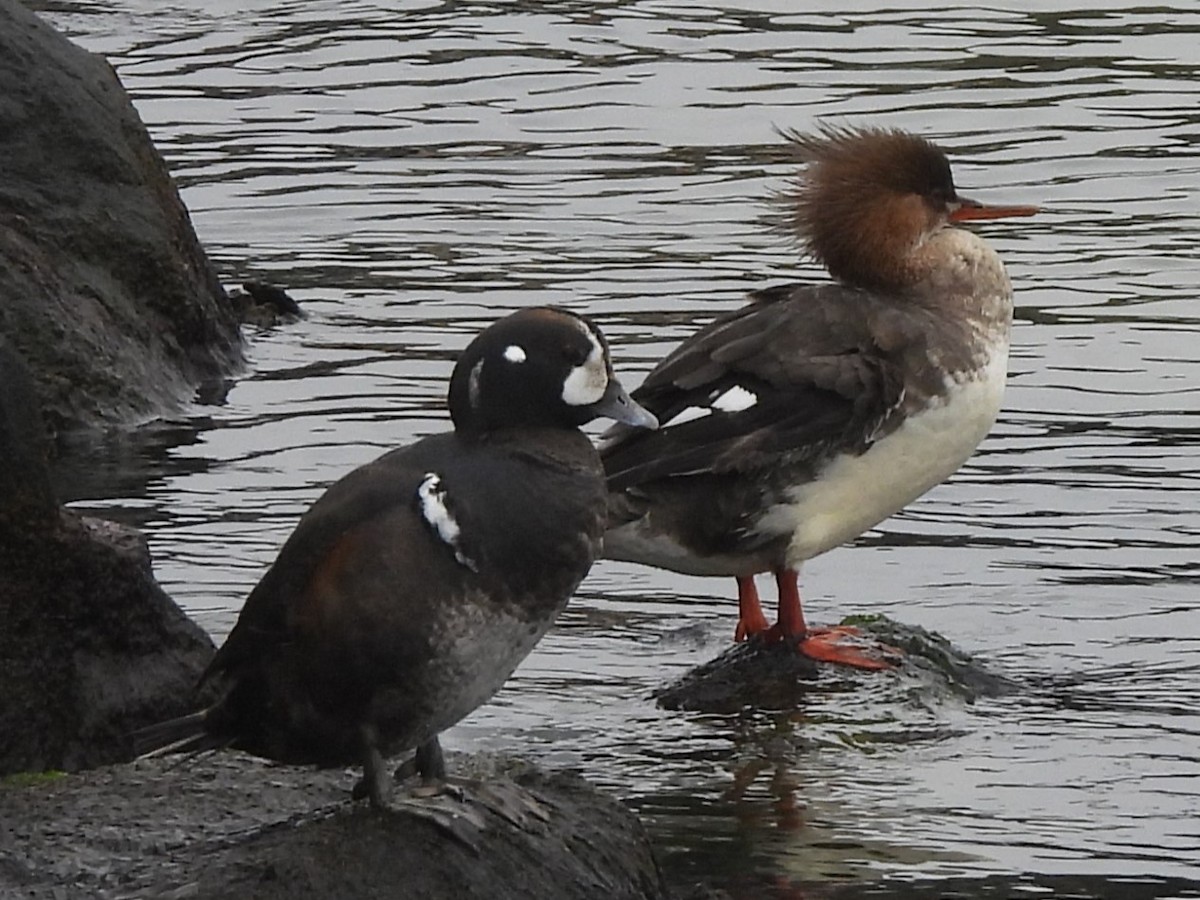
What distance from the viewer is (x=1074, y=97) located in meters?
14.6

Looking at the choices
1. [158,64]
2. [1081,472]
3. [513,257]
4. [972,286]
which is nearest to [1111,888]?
[972,286]

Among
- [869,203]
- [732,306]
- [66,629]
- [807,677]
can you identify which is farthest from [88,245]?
[66,629]

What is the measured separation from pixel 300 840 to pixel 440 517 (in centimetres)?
63

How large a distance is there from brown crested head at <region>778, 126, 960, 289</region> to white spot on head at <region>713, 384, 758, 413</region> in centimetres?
77

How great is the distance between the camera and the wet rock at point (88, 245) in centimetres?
974

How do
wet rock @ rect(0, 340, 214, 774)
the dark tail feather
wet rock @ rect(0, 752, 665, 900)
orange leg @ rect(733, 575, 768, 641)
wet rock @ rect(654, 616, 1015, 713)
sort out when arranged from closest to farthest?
wet rock @ rect(0, 752, 665, 900)
the dark tail feather
wet rock @ rect(0, 340, 214, 774)
wet rock @ rect(654, 616, 1015, 713)
orange leg @ rect(733, 575, 768, 641)

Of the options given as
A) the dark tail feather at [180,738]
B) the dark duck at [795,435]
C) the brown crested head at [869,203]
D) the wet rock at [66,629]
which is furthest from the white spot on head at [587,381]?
the brown crested head at [869,203]

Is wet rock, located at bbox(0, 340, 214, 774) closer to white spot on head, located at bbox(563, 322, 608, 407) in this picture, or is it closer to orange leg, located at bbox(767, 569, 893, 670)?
white spot on head, located at bbox(563, 322, 608, 407)

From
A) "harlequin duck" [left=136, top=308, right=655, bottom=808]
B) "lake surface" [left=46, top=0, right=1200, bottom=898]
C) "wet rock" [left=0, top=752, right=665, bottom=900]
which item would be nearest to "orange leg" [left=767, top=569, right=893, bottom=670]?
"lake surface" [left=46, top=0, right=1200, bottom=898]

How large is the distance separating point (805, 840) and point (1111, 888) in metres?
0.74

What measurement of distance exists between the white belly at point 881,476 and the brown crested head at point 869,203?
1.75 ft

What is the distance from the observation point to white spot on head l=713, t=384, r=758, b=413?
743 centimetres

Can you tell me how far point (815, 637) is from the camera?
753cm

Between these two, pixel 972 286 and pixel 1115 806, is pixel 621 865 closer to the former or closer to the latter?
pixel 1115 806
